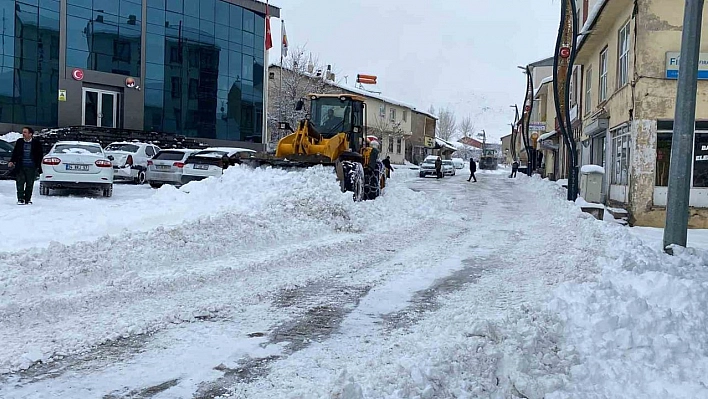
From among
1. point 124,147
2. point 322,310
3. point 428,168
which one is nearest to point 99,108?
point 124,147

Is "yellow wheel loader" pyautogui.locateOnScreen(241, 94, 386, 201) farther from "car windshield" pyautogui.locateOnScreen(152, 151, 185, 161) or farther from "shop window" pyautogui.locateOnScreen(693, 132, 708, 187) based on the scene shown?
"shop window" pyautogui.locateOnScreen(693, 132, 708, 187)

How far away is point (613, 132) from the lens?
1847cm

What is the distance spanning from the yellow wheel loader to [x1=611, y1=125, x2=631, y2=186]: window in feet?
22.6

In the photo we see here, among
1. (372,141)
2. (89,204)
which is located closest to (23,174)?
(89,204)

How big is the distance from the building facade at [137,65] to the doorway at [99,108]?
0.06 m

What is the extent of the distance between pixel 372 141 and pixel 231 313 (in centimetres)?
1553

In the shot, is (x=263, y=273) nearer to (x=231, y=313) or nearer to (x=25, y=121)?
(x=231, y=313)

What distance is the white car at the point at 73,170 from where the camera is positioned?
15195 millimetres

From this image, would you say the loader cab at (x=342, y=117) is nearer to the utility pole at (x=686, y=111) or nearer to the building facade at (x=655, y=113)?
the building facade at (x=655, y=113)

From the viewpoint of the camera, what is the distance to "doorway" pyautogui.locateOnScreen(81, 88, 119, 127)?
33.6m

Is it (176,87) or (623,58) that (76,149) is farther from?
(176,87)

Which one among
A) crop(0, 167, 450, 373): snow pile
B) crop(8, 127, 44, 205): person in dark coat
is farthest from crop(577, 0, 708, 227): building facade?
crop(8, 127, 44, 205): person in dark coat

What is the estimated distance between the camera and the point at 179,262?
818cm

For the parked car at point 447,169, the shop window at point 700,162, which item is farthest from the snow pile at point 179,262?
the parked car at point 447,169
